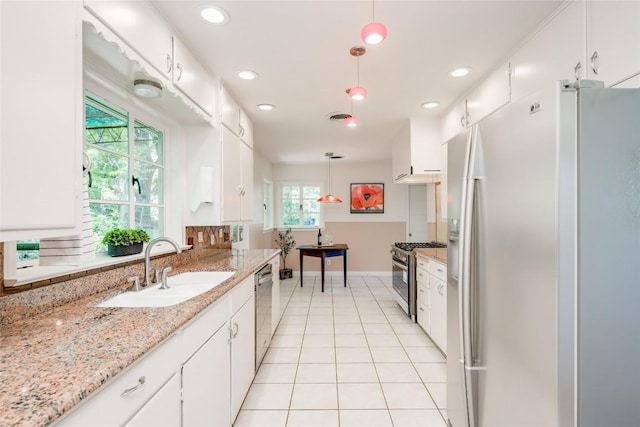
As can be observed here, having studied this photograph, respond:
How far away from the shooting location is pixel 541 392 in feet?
3.33

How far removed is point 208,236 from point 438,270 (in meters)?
2.19

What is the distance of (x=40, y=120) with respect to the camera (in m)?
0.86

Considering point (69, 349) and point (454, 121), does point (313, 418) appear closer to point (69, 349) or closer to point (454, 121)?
point (69, 349)

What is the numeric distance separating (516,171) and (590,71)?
2.70 ft

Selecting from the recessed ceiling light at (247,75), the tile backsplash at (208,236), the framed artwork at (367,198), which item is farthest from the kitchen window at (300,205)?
the recessed ceiling light at (247,75)

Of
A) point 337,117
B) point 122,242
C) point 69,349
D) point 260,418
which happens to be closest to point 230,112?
point 337,117

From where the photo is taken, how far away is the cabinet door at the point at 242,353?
174 cm

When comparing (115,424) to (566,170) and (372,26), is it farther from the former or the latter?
(372,26)

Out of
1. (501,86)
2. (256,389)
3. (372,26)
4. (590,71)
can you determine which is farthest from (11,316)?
(501,86)

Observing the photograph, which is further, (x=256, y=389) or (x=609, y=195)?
(x=256, y=389)

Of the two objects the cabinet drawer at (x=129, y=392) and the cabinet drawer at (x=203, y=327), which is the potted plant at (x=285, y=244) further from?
the cabinet drawer at (x=129, y=392)

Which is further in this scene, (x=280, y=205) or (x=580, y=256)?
(x=280, y=205)

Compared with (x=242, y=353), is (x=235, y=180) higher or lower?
higher

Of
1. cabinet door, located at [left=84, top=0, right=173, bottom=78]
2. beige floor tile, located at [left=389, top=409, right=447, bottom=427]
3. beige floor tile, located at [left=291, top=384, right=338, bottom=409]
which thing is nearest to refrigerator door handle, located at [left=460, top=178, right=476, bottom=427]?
beige floor tile, located at [left=389, top=409, right=447, bottom=427]
